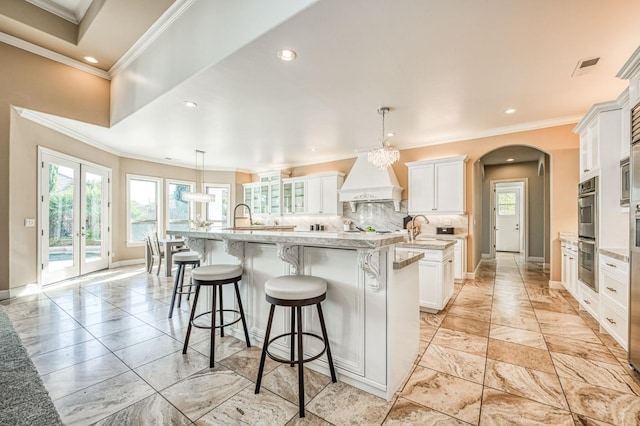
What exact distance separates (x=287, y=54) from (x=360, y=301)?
7.45 feet

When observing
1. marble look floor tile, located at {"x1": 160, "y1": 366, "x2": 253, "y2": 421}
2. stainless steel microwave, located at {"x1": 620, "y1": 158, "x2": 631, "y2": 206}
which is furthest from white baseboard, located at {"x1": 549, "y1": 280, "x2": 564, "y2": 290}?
marble look floor tile, located at {"x1": 160, "y1": 366, "x2": 253, "y2": 421}

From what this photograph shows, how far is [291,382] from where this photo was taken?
1936mm

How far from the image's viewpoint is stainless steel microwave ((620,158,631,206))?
8.39 ft

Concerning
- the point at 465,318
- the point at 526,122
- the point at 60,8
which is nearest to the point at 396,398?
the point at 465,318

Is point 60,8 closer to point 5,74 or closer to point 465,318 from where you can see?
point 5,74

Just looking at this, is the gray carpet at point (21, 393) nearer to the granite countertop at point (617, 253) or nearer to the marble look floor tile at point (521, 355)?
the marble look floor tile at point (521, 355)

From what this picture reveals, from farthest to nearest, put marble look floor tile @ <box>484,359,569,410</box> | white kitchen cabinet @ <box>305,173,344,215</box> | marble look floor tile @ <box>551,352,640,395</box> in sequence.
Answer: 1. white kitchen cabinet @ <box>305,173,344,215</box>
2. marble look floor tile @ <box>551,352,640,395</box>
3. marble look floor tile @ <box>484,359,569,410</box>

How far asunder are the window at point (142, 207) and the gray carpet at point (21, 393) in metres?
4.64

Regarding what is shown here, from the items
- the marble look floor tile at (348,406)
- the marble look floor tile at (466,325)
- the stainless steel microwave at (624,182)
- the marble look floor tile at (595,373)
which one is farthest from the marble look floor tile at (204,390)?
the stainless steel microwave at (624,182)

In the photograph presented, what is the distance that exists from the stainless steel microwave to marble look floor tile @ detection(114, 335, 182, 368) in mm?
4459

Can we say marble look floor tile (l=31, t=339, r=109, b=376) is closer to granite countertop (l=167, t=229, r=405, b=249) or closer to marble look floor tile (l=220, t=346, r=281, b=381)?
marble look floor tile (l=220, t=346, r=281, b=381)

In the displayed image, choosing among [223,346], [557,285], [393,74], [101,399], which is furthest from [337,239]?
[557,285]

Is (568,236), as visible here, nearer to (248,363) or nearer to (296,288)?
(296,288)

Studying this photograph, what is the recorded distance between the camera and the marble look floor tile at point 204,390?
1.69 meters
